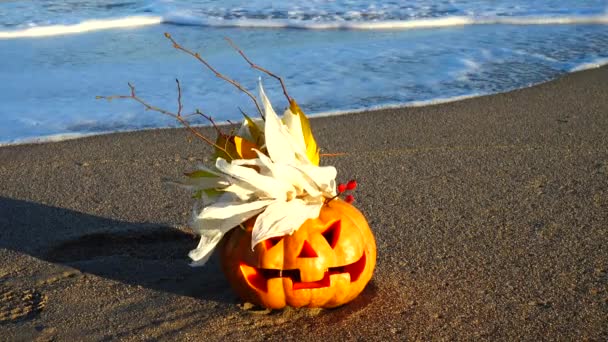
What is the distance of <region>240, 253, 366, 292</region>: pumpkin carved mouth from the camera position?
9.54 ft

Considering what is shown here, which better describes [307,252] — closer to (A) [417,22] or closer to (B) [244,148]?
(B) [244,148]

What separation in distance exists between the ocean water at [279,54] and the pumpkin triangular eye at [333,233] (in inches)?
125

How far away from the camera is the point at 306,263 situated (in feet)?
9.34

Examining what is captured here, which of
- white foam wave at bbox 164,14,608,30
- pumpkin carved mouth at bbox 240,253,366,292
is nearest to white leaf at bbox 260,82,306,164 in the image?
pumpkin carved mouth at bbox 240,253,366,292

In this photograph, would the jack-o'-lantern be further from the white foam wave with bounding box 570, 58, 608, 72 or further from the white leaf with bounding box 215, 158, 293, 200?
the white foam wave with bounding box 570, 58, 608, 72

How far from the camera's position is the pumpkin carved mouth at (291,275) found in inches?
114

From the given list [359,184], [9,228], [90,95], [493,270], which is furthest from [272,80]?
[493,270]

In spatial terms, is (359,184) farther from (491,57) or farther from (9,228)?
(491,57)

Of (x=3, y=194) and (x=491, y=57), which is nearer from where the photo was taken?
(x=3, y=194)

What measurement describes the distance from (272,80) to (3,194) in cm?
327

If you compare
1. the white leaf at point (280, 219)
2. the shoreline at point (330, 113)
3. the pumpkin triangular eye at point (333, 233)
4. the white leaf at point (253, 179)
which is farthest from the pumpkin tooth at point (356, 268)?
the shoreline at point (330, 113)

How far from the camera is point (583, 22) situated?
967 cm

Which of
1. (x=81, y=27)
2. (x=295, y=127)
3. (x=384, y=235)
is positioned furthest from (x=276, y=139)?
(x=81, y=27)

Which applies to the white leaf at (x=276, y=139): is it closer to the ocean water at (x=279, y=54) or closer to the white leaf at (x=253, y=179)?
the white leaf at (x=253, y=179)
